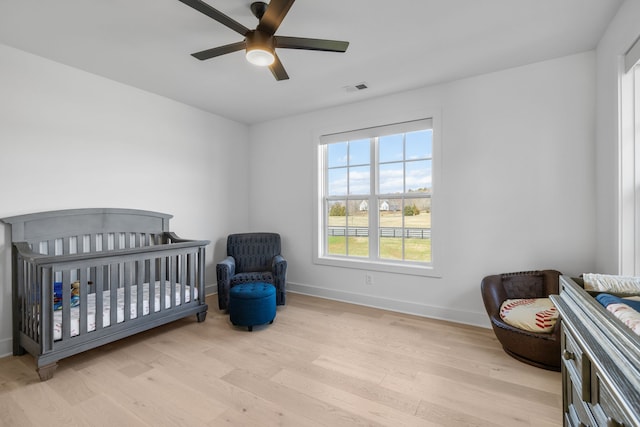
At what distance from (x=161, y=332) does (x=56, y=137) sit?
2064 millimetres

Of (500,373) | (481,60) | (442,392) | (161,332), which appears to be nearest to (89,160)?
(161,332)

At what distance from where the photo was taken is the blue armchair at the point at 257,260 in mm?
3516

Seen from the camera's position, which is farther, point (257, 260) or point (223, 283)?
point (257, 260)

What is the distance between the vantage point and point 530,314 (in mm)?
2285

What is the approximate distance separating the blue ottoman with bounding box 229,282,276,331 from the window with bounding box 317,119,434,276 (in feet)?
4.13

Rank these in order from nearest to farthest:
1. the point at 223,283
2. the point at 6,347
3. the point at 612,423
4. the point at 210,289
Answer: the point at 612,423 < the point at 6,347 < the point at 223,283 < the point at 210,289

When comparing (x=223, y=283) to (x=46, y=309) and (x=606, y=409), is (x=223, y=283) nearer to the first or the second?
(x=46, y=309)

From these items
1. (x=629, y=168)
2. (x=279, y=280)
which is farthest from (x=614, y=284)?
(x=279, y=280)

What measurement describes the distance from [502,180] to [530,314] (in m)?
1.27

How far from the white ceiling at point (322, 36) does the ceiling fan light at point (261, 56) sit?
0.30 m

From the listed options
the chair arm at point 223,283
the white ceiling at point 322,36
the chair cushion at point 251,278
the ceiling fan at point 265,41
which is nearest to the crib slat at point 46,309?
the chair arm at point 223,283

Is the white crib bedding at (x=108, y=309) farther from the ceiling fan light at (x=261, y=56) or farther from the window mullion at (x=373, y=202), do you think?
the ceiling fan light at (x=261, y=56)

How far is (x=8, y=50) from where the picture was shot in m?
2.41

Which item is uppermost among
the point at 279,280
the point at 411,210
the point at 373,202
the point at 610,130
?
the point at 610,130
